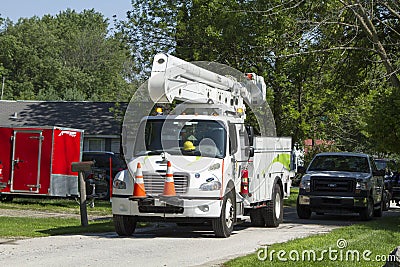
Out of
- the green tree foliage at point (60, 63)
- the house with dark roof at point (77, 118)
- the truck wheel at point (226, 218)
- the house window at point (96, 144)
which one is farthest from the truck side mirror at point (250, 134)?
the green tree foliage at point (60, 63)

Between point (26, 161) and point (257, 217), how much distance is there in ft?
33.2

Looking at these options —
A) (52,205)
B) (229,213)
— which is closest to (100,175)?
(52,205)

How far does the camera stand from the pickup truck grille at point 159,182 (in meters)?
15.2

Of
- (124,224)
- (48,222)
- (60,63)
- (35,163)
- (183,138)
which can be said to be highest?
(60,63)

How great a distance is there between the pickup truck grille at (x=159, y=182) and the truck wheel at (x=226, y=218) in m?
0.90

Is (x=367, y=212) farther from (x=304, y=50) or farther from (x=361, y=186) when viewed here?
(x=304, y=50)

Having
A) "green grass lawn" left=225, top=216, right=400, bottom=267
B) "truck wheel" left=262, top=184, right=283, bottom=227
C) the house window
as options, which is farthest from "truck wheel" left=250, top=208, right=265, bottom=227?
the house window

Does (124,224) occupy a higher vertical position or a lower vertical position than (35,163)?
lower

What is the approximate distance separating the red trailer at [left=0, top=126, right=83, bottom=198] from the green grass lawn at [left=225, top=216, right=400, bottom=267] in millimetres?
12310

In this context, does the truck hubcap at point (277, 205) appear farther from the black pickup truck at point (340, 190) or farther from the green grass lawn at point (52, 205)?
the green grass lawn at point (52, 205)

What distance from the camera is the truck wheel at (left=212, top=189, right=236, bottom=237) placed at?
15352 mm

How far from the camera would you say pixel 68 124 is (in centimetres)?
4922

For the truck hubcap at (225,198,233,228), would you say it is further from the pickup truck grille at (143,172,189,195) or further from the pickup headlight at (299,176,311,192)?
the pickup headlight at (299,176,311,192)

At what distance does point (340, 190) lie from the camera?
21859 millimetres
